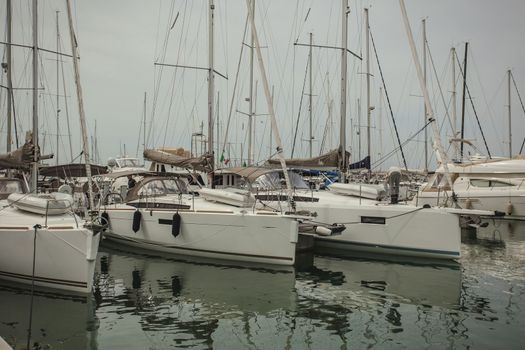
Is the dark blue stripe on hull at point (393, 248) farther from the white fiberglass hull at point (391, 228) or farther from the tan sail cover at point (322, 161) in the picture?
the tan sail cover at point (322, 161)

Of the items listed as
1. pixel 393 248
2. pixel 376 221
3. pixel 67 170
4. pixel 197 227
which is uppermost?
pixel 67 170

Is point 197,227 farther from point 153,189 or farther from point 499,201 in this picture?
point 499,201

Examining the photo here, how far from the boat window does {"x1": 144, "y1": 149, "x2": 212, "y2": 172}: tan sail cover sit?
1734 mm

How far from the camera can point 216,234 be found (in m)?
11.7

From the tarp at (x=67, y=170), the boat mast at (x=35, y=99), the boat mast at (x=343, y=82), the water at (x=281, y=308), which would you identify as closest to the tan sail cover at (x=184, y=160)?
the tarp at (x=67, y=170)

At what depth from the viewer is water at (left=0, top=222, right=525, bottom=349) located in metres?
6.70

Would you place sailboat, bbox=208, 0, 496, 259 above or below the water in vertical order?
above

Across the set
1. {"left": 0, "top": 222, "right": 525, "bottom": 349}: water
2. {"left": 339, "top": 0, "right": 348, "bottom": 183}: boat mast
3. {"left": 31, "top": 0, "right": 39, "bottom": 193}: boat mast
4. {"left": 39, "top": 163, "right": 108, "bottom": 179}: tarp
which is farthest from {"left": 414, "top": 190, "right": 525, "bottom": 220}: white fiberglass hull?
{"left": 31, "top": 0, "right": 39, "bottom": 193}: boat mast

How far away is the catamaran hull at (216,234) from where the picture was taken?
11062 mm

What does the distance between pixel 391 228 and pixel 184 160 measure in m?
7.63

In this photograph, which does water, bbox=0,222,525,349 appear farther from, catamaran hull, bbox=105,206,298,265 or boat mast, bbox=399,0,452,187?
boat mast, bbox=399,0,452,187

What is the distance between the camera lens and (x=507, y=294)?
905 centimetres

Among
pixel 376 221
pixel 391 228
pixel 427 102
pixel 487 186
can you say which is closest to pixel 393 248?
pixel 391 228

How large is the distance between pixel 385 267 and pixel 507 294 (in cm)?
312
